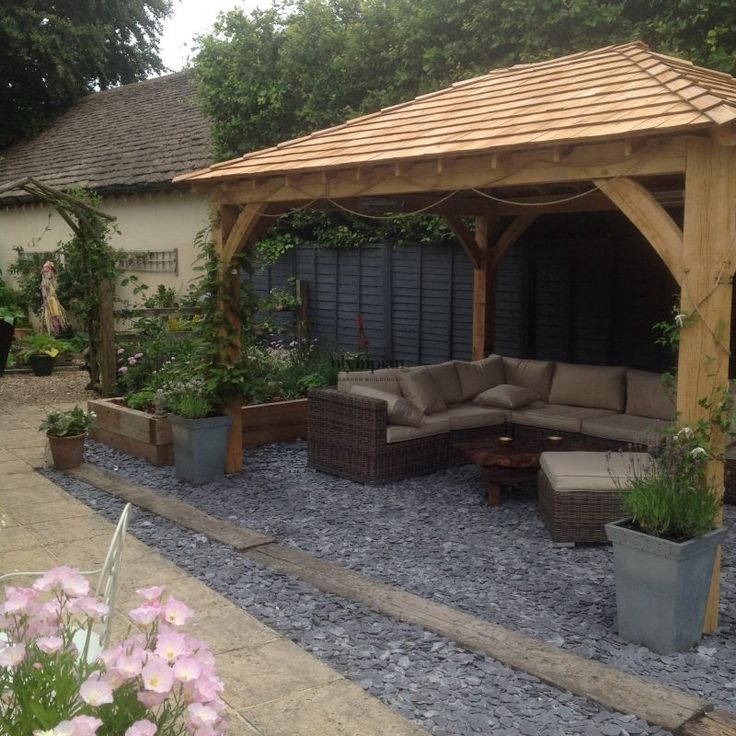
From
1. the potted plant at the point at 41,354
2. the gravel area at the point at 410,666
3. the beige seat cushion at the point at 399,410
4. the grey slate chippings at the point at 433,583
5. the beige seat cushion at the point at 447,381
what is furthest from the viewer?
the potted plant at the point at 41,354

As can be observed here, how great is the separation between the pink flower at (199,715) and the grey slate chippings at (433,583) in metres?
1.91

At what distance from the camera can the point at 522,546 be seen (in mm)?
5652

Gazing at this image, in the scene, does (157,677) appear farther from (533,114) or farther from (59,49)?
(59,49)

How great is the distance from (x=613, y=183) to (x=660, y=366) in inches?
178

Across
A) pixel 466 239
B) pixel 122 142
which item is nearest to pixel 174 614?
pixel 466 239

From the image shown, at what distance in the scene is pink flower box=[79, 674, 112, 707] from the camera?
1592 mm

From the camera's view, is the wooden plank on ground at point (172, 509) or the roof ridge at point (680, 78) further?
the wooden plank on ground at point (172, 509)

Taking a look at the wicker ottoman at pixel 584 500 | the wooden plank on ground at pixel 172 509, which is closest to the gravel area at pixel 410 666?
the wooden plank on ground at pixel 172 509

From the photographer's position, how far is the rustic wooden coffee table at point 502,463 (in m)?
6.38

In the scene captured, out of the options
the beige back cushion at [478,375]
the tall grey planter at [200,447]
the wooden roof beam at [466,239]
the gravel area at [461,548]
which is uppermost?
the wooden roof beam at [466,239]

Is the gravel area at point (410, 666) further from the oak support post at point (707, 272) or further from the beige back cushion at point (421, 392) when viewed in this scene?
the beige back cushion at point (421, 392)

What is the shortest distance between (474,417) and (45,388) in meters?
6.70

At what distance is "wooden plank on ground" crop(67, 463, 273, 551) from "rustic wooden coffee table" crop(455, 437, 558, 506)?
176cm

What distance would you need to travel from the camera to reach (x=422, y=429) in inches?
→ 288
